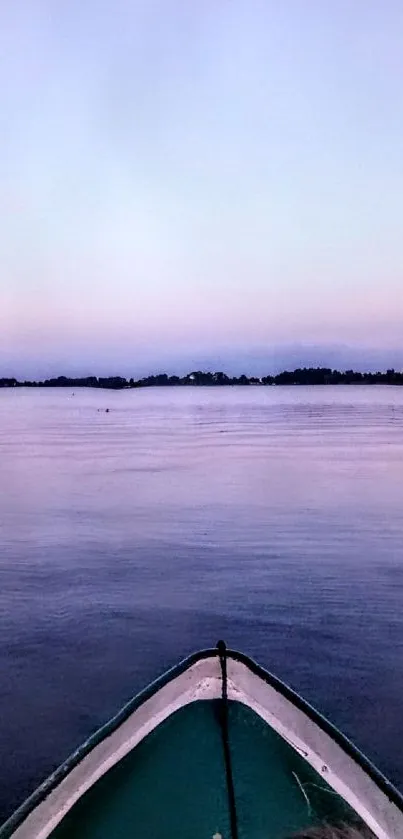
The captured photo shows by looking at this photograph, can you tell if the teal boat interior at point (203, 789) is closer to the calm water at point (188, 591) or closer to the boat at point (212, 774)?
the boat at point (212, 774)

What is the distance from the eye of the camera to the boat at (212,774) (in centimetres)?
403

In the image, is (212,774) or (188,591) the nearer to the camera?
(212,774)

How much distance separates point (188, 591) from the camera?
37.5ft

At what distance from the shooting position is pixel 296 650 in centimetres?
888

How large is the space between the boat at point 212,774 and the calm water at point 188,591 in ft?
6.63

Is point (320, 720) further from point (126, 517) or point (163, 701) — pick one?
point (126, 517)

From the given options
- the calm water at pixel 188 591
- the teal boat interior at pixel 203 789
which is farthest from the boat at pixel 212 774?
the calm water at pixel 188 591

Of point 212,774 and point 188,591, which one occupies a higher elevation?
point 212,774

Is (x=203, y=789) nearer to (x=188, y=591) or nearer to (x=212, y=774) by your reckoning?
(x=212, y=774)

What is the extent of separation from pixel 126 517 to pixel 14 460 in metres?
15.0

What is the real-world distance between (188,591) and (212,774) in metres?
7.29

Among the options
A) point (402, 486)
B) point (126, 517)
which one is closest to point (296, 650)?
point (126, 517)

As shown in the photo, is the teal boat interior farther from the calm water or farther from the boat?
the calm water

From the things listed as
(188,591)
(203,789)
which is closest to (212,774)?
(203,789)
